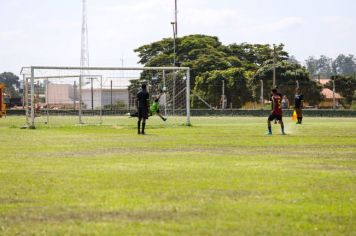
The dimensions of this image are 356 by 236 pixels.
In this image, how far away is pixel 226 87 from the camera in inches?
3120

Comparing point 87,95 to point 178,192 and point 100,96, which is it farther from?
point 178,192

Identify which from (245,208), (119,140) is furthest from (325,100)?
(245,208)

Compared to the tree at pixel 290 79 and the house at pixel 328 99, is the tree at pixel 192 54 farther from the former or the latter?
the house at pixel 328 99

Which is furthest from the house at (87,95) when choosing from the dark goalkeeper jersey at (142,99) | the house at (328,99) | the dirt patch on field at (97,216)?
the dirt patch on field at (97,216)

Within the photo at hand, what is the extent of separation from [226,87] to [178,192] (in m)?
68.2

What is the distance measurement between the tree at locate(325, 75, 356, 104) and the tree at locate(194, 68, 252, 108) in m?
10.5

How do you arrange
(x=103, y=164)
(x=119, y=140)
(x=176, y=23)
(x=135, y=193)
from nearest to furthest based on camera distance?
(x=135, y=193) < (x=103, y=164) < (x=119, y=140) < (x=176, y=23)

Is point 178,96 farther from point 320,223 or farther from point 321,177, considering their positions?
point 320,223

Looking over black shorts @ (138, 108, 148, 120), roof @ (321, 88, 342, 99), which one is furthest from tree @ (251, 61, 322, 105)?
black shorts @ (138, 108, 148, 120)

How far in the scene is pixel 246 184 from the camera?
1230cm

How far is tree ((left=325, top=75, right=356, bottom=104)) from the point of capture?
3439 inches

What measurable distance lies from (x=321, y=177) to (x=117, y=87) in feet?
123

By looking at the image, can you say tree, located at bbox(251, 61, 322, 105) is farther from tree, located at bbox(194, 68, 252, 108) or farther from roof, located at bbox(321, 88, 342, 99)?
roof, located at bbox(321, 88, 342, 99)

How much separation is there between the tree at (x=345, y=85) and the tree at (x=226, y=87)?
10.5m
